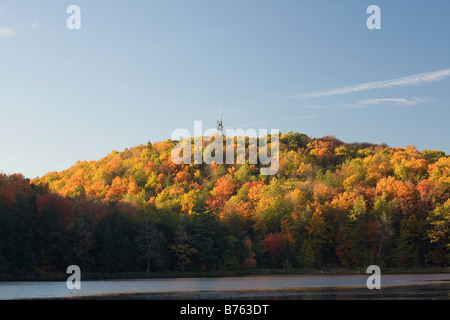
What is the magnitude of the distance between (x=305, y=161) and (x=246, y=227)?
143ft

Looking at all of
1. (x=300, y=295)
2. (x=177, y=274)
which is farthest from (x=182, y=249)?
(x=300, y=295)

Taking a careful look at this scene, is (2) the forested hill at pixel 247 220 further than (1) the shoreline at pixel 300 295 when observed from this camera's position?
Yes

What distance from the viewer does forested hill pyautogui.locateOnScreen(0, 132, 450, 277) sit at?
69763 millimetres

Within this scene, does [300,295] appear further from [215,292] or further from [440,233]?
[440,233]

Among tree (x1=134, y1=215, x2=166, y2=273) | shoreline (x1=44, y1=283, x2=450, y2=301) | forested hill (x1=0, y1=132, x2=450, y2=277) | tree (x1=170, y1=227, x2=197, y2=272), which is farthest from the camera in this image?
tree (x1=170, y1=227, x2=197, y2=272)

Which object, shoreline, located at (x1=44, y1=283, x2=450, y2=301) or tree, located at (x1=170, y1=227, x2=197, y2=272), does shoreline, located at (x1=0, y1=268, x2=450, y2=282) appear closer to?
tree, located at (x1=170, y1=227, x2=197, y2=272)

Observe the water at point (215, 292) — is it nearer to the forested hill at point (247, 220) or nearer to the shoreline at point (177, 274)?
the shoreline at point (177, 274)

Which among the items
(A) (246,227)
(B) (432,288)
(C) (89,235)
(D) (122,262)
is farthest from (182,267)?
(B) (432,288)

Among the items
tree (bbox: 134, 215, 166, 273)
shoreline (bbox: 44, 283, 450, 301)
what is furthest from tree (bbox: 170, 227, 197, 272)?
shoreline (bbox: 44, 283, 450, 301)

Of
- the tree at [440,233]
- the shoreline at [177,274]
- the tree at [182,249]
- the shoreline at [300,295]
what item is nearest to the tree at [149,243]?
the tree at [182,249]

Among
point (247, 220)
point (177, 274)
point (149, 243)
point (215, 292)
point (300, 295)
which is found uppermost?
point (247, 220)

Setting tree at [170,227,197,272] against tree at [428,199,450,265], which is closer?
tree at [170,227,197,272]

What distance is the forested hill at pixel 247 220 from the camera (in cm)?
6976

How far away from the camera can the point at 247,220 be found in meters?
102
